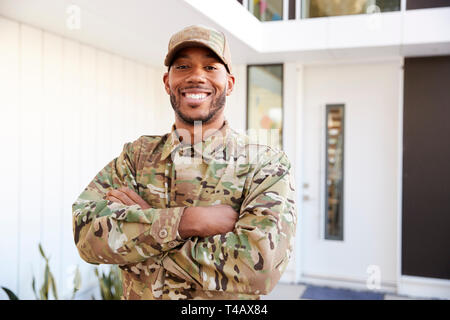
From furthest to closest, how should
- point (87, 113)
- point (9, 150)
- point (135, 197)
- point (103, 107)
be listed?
point (103, 107), point (87, 113), point (9, 150), point (135, 197)

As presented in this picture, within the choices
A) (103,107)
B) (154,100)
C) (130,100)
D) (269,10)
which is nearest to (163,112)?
(154,100)

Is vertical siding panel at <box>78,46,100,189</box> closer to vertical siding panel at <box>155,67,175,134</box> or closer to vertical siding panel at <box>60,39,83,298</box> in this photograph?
vertical siding panel at <box>60,39,83,298</box>

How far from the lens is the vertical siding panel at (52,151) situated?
288cm

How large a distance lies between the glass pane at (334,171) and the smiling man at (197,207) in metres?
2.93

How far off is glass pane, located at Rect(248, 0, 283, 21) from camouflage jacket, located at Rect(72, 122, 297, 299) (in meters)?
2.50

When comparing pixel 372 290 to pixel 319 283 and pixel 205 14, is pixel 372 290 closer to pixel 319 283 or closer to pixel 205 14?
pixel 319 283

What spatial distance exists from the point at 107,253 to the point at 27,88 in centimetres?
192

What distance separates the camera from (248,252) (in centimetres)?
112

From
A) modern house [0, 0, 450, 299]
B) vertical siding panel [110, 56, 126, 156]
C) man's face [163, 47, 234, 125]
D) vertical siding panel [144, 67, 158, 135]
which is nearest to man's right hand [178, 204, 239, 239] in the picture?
man's face [163, 47, 234, 125]

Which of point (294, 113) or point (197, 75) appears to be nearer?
point (197, 75)

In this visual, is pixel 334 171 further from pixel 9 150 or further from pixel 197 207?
pixel 197 207

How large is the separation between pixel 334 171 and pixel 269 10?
61.2 inches

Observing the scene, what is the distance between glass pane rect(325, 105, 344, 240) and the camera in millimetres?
Answer: 4074

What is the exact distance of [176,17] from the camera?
248 centimetres
